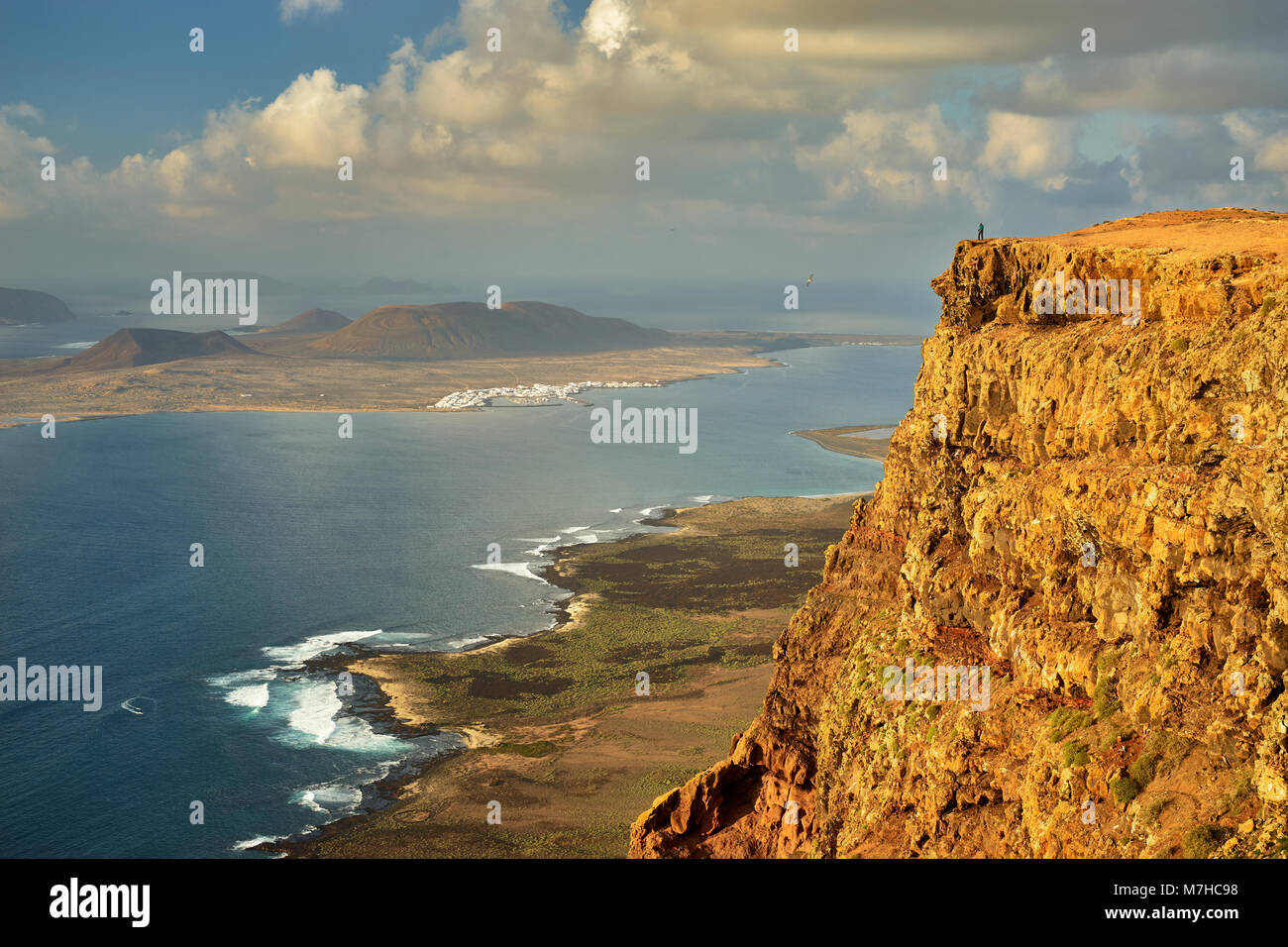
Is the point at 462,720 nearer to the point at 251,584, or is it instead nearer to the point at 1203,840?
the point at 251,584

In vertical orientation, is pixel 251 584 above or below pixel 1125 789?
below

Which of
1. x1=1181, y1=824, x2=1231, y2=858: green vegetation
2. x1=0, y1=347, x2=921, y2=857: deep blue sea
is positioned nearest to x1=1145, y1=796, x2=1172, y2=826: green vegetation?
x1=1181, y1=824, x2=1231, y2=858: green vegetation

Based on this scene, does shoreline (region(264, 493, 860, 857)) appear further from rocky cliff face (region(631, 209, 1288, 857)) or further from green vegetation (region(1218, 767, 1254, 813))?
green vegetation (region(1218, 767, 1254, 813))

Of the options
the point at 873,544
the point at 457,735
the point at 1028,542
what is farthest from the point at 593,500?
the point at 1028,542

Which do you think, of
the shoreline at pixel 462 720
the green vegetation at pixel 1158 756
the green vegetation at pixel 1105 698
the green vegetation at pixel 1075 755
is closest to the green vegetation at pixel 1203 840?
the green vegetation at pixel 1158 756

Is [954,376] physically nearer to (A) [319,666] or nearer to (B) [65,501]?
(A) [319,666]

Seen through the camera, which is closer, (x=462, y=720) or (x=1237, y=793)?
(x=1237, y=793)

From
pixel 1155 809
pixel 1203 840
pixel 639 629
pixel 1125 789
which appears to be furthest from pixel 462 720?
pixel 1203 840
